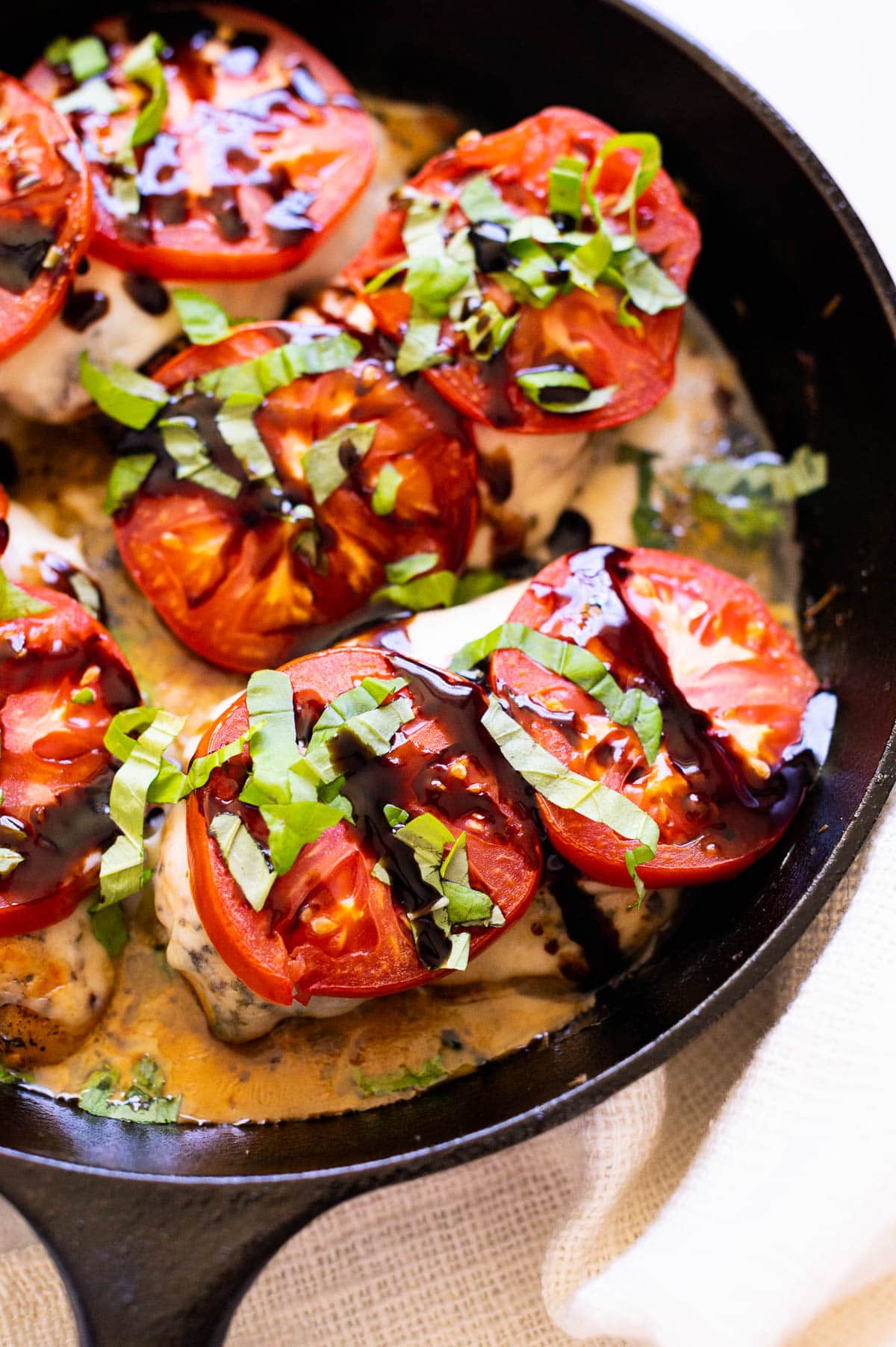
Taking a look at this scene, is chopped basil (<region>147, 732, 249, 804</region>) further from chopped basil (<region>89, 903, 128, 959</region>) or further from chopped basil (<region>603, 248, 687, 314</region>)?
chopped basil (<region>603, 248, 687, 314</region>)

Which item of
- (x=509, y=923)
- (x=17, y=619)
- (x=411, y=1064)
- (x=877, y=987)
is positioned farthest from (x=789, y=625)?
(x=17, y=619)

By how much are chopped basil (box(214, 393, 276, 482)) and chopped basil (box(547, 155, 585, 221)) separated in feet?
2.16

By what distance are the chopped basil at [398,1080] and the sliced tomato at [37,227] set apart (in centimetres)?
142

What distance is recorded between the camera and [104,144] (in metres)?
2.33

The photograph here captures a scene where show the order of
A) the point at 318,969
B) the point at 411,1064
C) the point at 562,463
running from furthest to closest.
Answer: the point at 562,463
the point at 411,1064
the point at 318,969

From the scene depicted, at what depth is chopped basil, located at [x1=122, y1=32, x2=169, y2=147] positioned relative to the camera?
7.59ft

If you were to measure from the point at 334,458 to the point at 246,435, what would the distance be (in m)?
0.16

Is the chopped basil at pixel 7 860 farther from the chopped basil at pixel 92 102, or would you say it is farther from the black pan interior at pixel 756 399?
the chopped basil at pixel 92 102

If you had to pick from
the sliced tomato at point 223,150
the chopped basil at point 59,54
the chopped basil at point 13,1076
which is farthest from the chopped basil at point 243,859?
the chopped basil at point 59,54

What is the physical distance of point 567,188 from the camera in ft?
7.50

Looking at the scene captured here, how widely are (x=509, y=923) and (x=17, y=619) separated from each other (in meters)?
0.95

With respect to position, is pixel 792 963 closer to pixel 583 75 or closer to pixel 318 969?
pixel 318 969

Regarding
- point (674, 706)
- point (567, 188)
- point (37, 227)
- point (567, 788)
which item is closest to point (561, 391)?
point (567, 188)

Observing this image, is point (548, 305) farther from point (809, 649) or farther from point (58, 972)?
point (58, 972)
